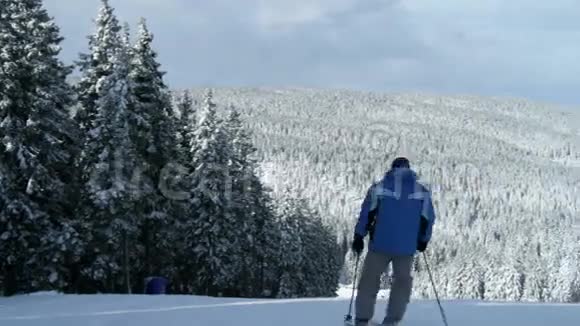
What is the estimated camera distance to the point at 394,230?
10.3 m

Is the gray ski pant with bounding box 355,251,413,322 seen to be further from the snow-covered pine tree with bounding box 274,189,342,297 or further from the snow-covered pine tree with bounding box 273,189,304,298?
the snow-covered pine tree with bounding box 273,189,304,298

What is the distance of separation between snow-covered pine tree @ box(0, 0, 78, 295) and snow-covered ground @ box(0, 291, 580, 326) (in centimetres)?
1017

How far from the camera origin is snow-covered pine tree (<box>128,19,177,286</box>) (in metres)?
30.6

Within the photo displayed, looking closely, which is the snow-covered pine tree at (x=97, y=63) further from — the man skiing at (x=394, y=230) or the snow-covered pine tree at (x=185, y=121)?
the man skiing at (x=394, y=230)

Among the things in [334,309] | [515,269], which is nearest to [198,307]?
[334,309]

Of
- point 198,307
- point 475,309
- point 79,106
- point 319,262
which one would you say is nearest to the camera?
point 475,309

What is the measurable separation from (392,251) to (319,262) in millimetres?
50873

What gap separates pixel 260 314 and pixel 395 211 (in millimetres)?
3526

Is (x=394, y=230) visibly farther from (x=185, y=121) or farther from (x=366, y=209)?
(x=185, y=121)

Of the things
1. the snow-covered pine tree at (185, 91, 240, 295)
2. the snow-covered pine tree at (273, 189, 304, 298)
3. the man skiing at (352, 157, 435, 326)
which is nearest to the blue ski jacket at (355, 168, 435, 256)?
the man skiing at (352, 157, 435, 326)

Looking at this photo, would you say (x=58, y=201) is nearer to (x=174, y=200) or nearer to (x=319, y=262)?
(x=174, y=200)

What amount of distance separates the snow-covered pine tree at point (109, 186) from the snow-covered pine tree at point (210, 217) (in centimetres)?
575

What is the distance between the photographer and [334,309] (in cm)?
1311

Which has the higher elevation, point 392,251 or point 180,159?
point 180,159
